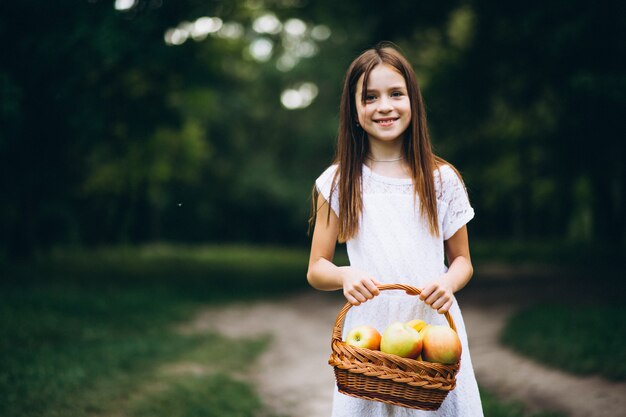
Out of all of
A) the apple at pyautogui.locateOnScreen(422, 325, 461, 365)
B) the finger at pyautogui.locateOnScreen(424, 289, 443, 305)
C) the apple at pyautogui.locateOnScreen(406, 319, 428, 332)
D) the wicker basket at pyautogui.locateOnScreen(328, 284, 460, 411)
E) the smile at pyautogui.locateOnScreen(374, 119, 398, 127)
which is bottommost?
the wicker basket at pyautogui.locateOnScreen(328, 284, 460, 411)

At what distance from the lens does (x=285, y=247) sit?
33.8 metres

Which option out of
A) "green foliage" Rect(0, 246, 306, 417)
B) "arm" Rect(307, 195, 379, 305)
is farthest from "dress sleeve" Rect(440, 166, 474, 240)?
"green foliage" Rect(0, 246, 306, 417)

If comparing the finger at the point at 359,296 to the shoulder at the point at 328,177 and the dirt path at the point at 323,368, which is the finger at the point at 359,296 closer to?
the shoulder at the point at 328,177

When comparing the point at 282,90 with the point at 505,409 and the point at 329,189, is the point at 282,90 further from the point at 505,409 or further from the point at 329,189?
the point at 329,189

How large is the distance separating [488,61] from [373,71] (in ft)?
33.2

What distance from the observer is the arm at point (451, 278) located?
2.00 meters

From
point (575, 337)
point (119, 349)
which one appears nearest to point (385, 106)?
point (575, 337)

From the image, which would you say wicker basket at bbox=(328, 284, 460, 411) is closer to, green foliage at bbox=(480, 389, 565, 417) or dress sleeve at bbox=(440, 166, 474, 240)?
dress sleeve at bbox=(440, 166, 474, 240)

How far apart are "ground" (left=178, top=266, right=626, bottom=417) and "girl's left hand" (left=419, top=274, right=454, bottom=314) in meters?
3.39

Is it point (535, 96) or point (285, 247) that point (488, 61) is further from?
point (285, 247)

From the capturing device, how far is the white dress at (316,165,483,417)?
2221 millimetres

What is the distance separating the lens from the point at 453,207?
2287 millimetres

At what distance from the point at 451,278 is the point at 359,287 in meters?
0.36

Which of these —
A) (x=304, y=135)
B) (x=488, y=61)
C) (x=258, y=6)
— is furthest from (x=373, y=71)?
(x=304, y=135)
